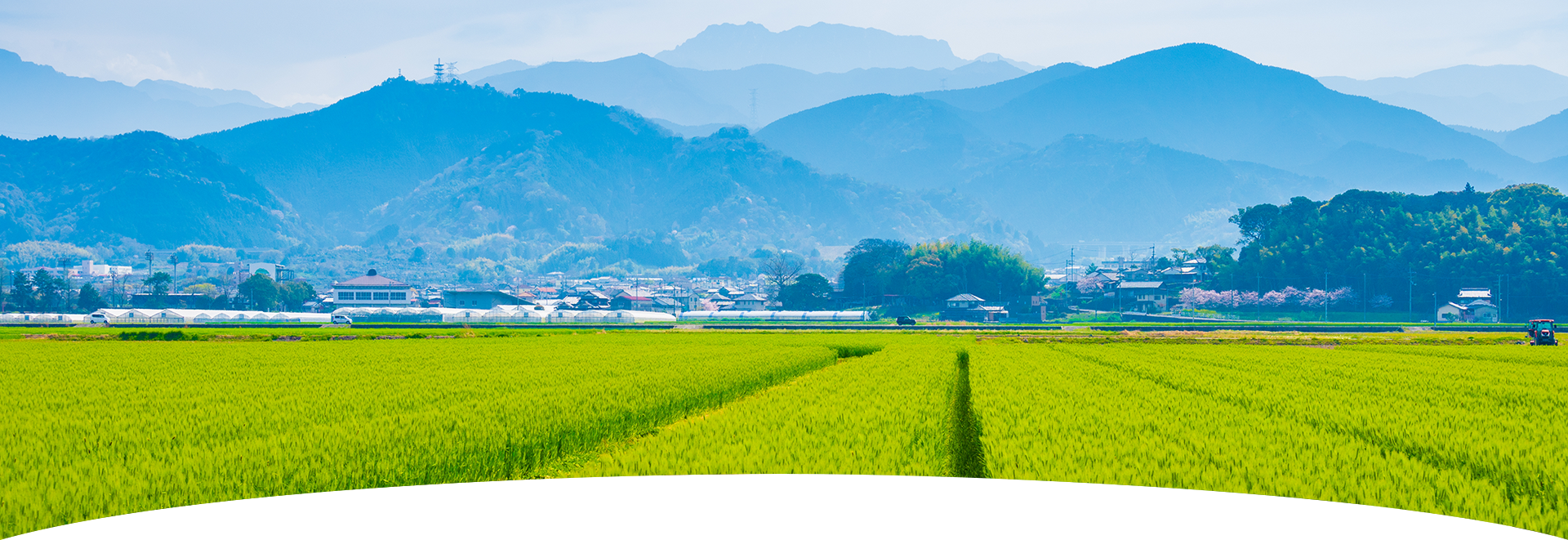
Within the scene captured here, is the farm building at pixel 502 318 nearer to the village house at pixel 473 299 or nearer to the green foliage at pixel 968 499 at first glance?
the village house at pixel 473 299

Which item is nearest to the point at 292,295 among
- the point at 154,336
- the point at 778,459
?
the point at 154,336

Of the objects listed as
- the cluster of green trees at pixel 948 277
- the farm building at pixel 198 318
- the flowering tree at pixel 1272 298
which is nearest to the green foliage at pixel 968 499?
the farm building at pixel 198 318

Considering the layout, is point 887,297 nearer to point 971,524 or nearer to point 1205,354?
point 1205,354

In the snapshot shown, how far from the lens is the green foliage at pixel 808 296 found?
12938 cm

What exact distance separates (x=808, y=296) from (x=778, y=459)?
120838 millimetres

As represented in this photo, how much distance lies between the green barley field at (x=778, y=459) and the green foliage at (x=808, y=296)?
110964mm

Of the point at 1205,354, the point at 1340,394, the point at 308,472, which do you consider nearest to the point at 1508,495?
the point at 1340,394

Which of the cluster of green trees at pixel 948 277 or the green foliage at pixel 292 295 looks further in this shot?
the green foliage at pixel 292 295

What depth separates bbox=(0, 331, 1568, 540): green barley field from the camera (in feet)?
21.1

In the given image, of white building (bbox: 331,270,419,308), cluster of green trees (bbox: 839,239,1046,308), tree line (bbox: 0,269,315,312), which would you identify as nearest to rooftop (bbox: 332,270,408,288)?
white building (bbox: 331,270,419,308)

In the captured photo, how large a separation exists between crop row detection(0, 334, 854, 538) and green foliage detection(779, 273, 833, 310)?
107111 millimetres

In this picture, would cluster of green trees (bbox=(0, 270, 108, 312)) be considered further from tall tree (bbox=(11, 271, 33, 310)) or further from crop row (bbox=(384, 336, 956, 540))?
crop row (bbox=(384, 336, 956, 540))

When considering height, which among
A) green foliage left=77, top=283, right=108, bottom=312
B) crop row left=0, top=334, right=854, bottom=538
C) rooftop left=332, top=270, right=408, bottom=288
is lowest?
crop row left=0, top=334, right=854, bottom=538

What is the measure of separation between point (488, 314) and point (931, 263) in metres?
58.8
